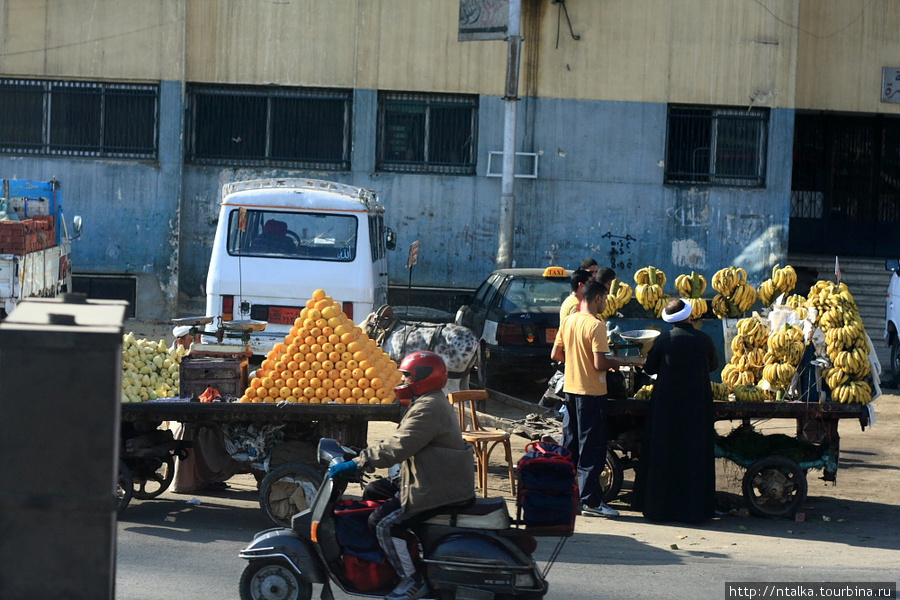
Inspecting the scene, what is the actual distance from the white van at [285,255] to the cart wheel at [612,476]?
420cm

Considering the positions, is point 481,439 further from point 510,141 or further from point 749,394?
point 510,141

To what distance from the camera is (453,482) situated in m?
5.32

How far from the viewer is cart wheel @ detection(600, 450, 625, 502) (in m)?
8.36

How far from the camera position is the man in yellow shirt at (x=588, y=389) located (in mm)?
7816

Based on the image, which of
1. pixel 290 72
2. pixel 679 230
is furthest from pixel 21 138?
pixel 679 230

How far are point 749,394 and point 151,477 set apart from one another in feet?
15.7

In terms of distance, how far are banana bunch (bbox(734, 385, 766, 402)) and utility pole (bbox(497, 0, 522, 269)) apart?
881cm

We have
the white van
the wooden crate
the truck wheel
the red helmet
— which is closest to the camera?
the red helmet

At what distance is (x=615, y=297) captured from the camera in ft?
31.7

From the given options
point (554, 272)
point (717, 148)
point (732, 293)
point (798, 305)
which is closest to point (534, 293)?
point (554, 272)

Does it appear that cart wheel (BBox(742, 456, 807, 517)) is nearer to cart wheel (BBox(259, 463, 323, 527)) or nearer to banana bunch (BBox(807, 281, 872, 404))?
banana bunch (BBox(807, 281, 872, 404))

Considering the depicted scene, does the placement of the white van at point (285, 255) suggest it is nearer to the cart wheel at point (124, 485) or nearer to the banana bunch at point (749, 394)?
the cart wheel at point (124, 485)

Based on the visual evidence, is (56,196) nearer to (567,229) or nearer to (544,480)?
(567,229)

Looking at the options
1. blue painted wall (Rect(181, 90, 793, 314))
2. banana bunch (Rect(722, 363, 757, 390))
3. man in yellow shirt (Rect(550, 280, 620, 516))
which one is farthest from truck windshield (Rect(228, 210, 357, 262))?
blue painted wall (Rect(181, 90, 793, 314))
